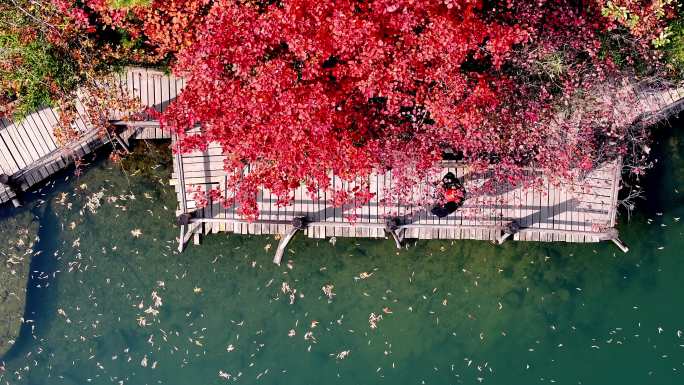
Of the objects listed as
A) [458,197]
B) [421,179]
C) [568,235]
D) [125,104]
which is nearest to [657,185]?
[568,235]

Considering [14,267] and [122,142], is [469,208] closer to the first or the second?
[122,142]

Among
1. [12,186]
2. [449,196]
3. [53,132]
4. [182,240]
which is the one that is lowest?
[182,240]

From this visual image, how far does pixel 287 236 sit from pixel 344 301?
328 cm

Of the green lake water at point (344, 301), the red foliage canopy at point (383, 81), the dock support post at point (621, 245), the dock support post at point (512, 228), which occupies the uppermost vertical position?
the red foliage canopy at point (383, 81)

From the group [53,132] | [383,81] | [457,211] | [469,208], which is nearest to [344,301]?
[457,211]

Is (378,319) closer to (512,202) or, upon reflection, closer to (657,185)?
(512,202)

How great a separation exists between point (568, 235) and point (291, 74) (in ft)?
35.3

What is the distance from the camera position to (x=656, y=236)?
1853 cm

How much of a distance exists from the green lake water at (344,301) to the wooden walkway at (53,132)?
1194mm

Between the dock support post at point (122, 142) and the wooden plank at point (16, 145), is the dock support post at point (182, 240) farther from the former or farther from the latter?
the wooden plank at point (16, 145)

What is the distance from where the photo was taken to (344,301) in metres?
18.8

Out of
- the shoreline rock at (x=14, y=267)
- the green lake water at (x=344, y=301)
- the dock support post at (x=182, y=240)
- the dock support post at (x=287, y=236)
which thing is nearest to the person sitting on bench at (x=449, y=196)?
the green lake water at (x=344, y=301)

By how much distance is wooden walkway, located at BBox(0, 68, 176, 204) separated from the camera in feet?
56.5

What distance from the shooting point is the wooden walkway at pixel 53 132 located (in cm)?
1722
